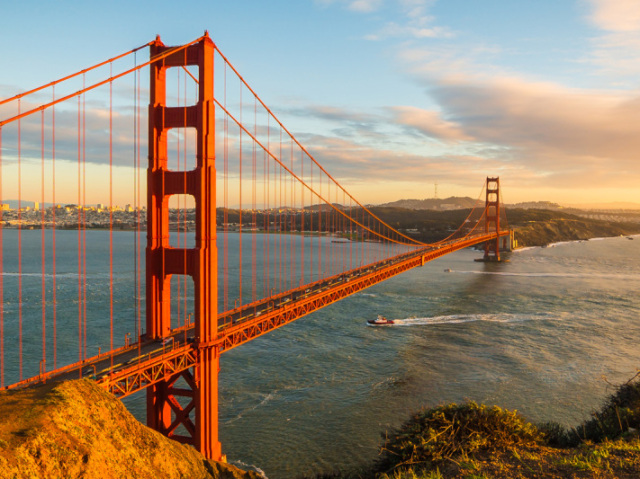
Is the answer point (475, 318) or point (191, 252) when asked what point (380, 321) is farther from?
point (191, 252)

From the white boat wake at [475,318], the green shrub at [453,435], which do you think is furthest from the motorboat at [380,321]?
the green shrub at [453,435]

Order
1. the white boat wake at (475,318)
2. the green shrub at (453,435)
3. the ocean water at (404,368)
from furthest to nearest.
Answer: the white boat wake at (475,318)
the ocean water at (404,368)
the green shrub at (453,435)

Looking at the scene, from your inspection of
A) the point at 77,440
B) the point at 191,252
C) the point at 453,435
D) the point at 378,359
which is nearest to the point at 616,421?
the point at 453,435

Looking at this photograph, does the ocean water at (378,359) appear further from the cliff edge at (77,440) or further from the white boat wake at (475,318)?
the cliff edge at (77,440)

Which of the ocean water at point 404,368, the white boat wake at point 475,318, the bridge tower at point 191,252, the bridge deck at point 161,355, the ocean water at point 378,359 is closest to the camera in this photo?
the bridge deck at point 161,355

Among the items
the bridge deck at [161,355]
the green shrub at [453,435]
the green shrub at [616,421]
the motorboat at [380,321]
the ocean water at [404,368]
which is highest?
the bridge deck at [161,355]

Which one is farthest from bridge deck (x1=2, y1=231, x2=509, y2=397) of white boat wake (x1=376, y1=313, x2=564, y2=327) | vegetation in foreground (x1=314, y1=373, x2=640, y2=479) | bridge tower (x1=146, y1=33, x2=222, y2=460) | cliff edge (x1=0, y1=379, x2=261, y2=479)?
white boat wake (x1=376, y1=313, x2=564, y2=327)

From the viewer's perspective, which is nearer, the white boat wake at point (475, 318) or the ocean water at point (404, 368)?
the ocean water at point (404, 368)
